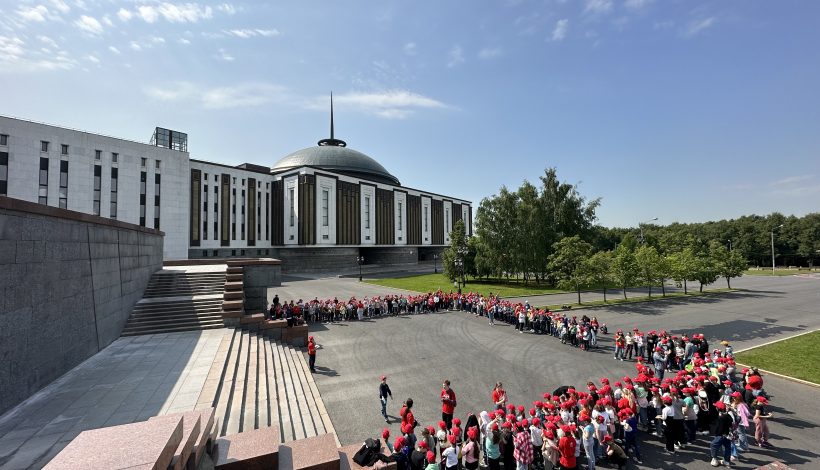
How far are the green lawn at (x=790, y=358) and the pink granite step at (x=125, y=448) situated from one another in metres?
19.8

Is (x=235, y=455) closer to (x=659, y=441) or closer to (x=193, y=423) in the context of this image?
(x=193, y=423)

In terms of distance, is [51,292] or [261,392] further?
[261,392]

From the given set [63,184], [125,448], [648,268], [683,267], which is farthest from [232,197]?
[683,267]

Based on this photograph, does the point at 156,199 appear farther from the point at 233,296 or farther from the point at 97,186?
the point at 233,296

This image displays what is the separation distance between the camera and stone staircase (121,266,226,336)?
13836 mm

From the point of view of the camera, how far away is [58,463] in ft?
9.51

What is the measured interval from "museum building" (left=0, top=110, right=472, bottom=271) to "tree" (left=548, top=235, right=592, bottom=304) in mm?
38274

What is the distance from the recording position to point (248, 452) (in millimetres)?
5402

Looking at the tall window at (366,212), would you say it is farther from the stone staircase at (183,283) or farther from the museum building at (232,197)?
the stone staircase at (183,283)

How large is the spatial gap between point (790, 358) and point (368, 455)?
19.5m

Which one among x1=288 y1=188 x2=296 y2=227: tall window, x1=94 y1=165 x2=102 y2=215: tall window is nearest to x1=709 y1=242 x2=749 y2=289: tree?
x1=288 y1=188 x2=296 y2=227: tall window

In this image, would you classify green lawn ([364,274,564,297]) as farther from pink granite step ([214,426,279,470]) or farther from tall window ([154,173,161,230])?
pink granite step ([214,426,279,470])

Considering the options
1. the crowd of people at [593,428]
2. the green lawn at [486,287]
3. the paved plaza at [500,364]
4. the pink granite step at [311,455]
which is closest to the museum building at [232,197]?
the green lawn at [486,287]

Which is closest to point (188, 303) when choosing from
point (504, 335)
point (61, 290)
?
point (61, 290)
